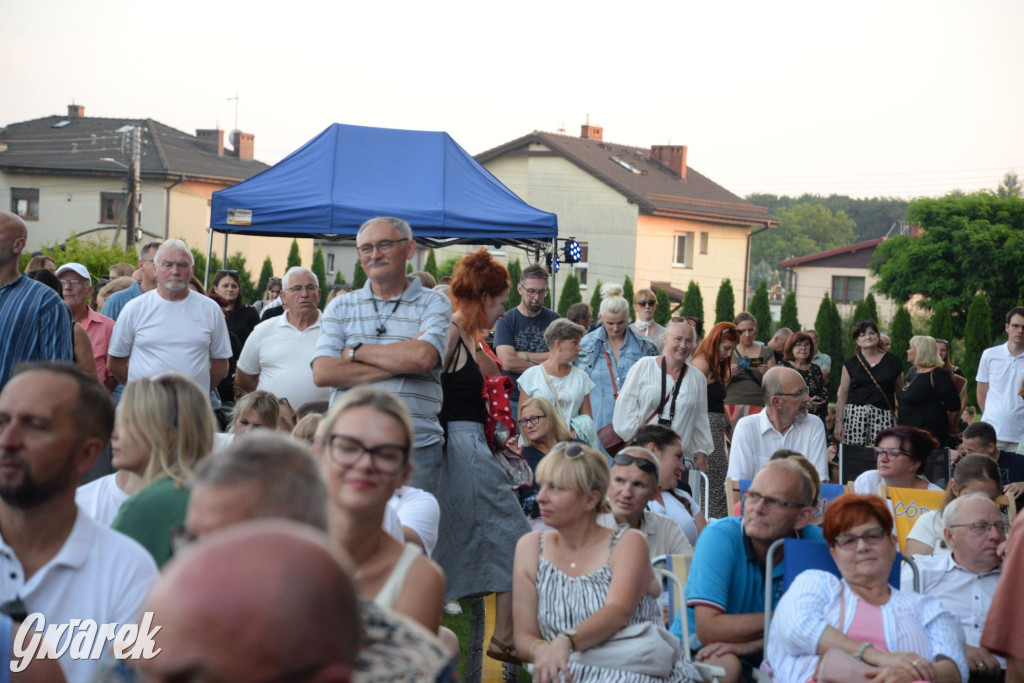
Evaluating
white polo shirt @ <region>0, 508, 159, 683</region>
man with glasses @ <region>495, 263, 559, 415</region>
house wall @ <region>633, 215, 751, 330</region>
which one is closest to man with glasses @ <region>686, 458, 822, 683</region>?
white polo shirt @ <region>0, 508, 159, 683</region>

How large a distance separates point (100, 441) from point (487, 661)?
12.6 ft

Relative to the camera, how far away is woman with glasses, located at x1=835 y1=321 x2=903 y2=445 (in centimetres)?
1070

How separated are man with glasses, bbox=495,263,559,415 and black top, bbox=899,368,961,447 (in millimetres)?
A: 3840

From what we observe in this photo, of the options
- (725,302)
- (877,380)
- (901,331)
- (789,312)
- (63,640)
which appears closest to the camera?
(63,640)

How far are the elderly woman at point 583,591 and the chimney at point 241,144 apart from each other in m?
55.9

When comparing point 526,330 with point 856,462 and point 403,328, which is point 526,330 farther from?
point 403,328

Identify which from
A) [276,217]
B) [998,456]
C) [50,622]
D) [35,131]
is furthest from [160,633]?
[35,131]

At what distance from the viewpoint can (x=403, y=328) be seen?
5008mm

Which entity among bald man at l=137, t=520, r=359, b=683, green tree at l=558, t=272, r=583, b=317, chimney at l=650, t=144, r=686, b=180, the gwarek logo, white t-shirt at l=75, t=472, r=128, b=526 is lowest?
the gwarek logo

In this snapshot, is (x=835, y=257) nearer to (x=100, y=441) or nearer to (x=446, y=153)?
(x=446, y=153)

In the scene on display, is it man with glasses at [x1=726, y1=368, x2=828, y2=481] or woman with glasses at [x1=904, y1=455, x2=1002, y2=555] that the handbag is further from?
man with glasses at [x1=726, y1=368, x2=828, y2=481]

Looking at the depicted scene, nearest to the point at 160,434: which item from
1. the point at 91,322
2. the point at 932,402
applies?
the point at 91,322

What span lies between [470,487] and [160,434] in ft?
7.64

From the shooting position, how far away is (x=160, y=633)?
1.07 metres
